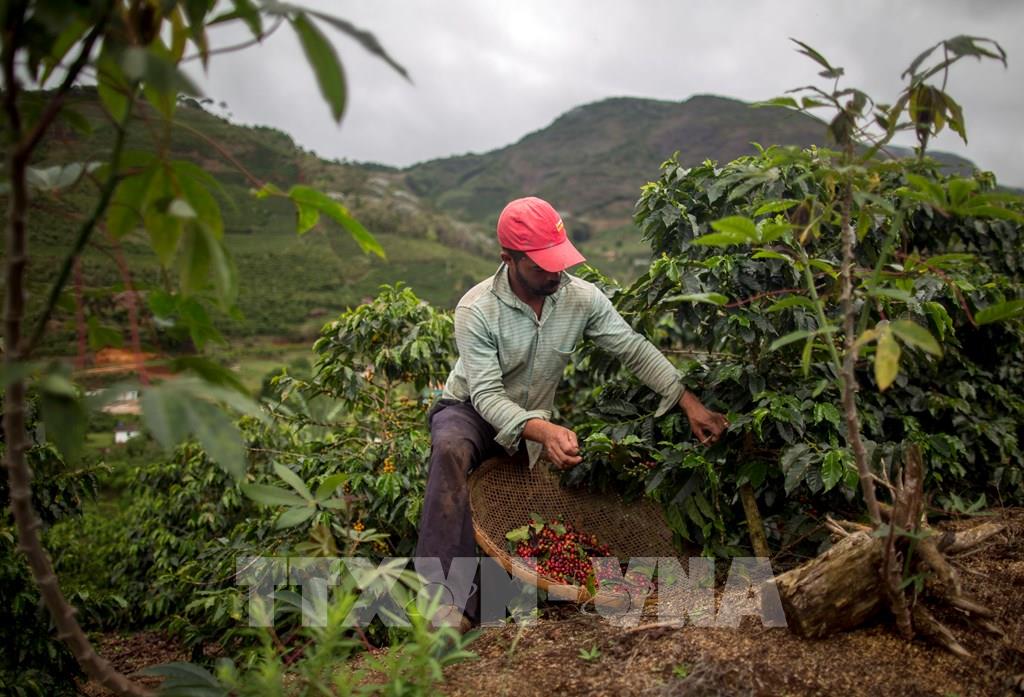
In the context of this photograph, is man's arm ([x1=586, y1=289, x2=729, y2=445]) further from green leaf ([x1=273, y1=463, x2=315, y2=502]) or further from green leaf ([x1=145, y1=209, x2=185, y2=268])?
green leaf ([x1=145, y1=209, x2=185, y2=268])

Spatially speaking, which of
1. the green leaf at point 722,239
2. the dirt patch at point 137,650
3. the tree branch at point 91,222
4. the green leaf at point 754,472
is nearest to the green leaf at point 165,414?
the tree branch at point 91,222

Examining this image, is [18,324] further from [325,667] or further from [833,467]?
[833,467]

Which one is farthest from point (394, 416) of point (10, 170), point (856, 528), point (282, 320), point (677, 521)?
point (282, 320)

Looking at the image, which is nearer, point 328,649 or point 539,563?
point 328,649

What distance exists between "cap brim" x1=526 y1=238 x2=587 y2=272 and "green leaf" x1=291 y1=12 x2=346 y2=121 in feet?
5.23

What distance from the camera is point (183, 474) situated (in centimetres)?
460

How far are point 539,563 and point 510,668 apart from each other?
1.89 feet

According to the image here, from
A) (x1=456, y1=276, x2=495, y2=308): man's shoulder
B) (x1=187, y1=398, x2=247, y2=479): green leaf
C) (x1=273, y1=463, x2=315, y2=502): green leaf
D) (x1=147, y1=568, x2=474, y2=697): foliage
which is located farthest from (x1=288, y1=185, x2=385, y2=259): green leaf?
(x1=456, y1=276, x2=495, y2=308): man's shoulder

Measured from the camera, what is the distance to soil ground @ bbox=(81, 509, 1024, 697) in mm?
1521

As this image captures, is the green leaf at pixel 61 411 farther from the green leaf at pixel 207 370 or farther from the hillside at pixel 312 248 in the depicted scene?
the hillside at pixel 312 248

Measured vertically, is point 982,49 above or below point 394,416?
above

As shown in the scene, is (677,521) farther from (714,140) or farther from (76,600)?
(714,140)

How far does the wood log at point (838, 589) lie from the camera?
1603mm

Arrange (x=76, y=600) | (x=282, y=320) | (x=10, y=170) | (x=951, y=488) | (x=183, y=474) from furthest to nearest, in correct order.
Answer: (x=282, y=320) → (x=183, y=474) → (x=76, y=600) → (x=951, y=488) → (x=10, y=170)
